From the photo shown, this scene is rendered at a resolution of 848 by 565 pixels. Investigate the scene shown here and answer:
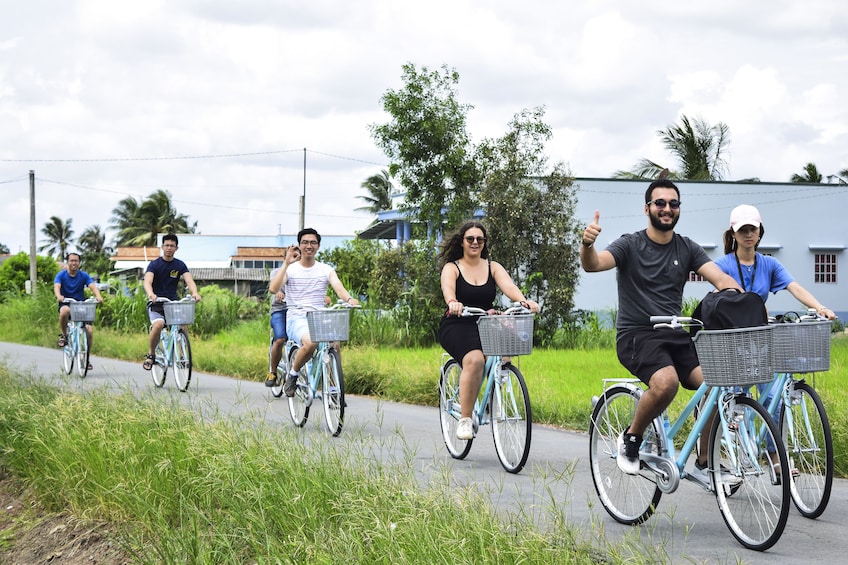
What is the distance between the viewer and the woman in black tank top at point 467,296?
870 cm

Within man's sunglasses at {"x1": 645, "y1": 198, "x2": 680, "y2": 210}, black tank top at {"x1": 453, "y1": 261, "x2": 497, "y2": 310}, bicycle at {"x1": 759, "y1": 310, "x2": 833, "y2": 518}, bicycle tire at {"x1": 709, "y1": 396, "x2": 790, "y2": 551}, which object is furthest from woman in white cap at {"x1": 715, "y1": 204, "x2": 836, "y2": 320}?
black tank top at {"x1": 453, "y1": 261, "x2": 497, "y2": 310}

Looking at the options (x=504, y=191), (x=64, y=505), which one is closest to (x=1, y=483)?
(x=64, y=505)

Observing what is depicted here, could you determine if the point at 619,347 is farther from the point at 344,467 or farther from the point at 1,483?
the point at 1,483

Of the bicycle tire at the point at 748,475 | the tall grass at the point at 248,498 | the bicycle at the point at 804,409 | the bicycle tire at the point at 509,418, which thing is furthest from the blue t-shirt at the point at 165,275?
the bicycle tire at the point at 748,475

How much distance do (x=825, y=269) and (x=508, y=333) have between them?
37.2 m

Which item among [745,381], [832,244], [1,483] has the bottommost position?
[1,483]

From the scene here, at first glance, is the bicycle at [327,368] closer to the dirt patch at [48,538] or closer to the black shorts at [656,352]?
the dirt patch at [48,538]

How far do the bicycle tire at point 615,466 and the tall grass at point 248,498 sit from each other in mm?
645

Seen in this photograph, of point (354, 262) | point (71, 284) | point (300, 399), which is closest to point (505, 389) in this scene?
point (300, 399)

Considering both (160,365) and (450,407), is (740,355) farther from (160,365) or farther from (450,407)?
(160,365)

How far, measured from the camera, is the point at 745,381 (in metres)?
5.65

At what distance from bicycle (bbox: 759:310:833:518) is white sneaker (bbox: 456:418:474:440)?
251 centimetres

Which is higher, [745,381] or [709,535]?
[745,381]

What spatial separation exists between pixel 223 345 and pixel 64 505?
1461 cm
